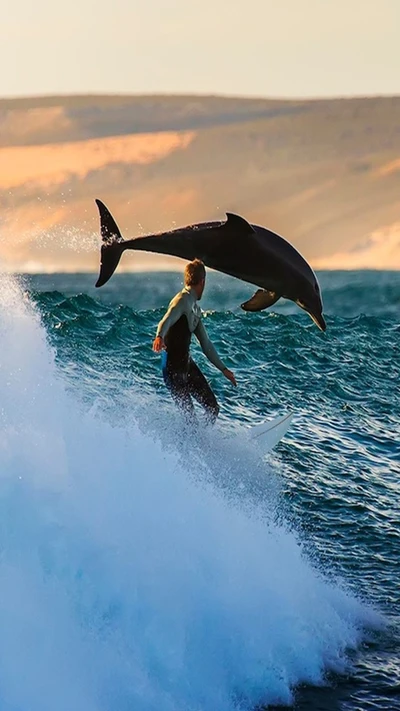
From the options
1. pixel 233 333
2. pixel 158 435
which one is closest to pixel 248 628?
pixel 158 435

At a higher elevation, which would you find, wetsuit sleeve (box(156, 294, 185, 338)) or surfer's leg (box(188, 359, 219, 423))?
wetsuit sleeve (box(156, 294, 185, 338))

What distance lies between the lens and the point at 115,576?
474 inches

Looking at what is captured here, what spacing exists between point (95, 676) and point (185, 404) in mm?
5175

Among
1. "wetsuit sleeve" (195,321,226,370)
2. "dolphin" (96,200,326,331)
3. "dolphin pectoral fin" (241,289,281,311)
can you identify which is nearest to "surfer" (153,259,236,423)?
"wetsuit sleeve" (195,321,226,370)

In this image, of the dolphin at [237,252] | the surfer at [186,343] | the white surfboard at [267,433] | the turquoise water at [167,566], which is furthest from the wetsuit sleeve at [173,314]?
the white surfboard at [267,433]

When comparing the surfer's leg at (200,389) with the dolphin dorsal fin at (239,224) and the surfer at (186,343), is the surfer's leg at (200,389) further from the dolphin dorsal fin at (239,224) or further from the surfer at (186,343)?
the dolphin dorsal fin at (239,224)

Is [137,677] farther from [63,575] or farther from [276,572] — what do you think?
[276,572]

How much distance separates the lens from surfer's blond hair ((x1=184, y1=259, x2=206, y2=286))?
14.6 meters

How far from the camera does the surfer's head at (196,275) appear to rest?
1464 cm

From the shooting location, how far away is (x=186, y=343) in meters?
15.1

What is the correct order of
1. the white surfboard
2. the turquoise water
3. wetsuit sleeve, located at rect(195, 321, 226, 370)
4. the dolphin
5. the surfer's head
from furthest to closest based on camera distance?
the white surfboard → wetsuit sleeve, located at rect(195, 321, 226, 370) → the surfer's head → the dolphin → the turquoise water

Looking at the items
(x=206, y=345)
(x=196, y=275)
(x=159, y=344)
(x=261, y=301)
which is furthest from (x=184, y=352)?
(x=261, y=301)

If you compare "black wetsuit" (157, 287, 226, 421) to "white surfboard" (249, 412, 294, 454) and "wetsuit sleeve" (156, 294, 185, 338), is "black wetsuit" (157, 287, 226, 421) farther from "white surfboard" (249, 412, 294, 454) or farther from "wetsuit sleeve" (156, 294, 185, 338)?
"white surfboard" (249, 412, 294, 454)

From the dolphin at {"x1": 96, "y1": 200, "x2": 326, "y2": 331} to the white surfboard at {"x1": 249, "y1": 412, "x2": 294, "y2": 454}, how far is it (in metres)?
3.74
